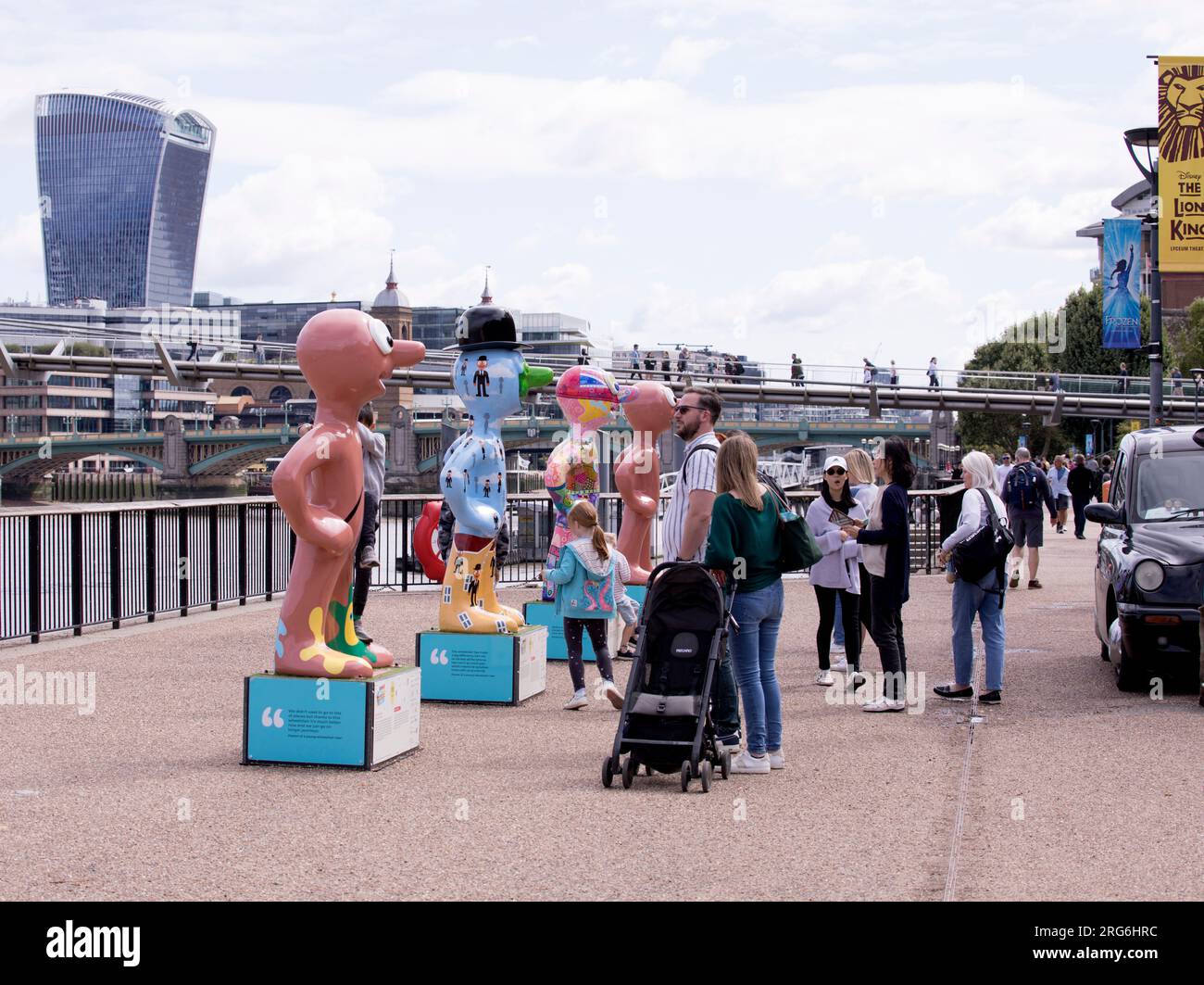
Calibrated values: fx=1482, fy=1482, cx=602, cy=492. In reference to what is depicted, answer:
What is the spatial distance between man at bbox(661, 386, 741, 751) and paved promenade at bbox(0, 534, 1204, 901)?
0.53 meters

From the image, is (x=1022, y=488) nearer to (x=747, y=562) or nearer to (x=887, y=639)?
(x=887, y=639)

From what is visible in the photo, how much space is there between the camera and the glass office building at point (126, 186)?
622 feet

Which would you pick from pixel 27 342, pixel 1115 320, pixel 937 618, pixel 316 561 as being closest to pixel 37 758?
pixel 316 561

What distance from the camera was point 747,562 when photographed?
7.70m

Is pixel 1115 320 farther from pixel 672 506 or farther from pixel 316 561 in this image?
pixel 316 561

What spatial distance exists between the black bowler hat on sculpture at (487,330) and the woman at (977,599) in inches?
134

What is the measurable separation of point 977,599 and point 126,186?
199 metres

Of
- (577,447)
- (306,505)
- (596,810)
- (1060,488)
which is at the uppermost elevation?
(577,447)

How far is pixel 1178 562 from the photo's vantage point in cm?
1003

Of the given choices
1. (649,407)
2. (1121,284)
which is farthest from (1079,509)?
(649,407)

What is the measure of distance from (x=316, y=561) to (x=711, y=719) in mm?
2338

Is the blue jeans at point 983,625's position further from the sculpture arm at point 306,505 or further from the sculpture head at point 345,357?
the sculpture arm at point 306,505

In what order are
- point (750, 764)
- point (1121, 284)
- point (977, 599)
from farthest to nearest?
point (1121, 284)
point (977, 599)
point (750, 764)

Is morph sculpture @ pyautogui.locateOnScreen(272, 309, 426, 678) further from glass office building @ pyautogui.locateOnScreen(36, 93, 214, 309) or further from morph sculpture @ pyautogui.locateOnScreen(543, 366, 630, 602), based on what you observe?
glass office building @ pyautogui.locateOnScreen(36, 93, 214, 309)
